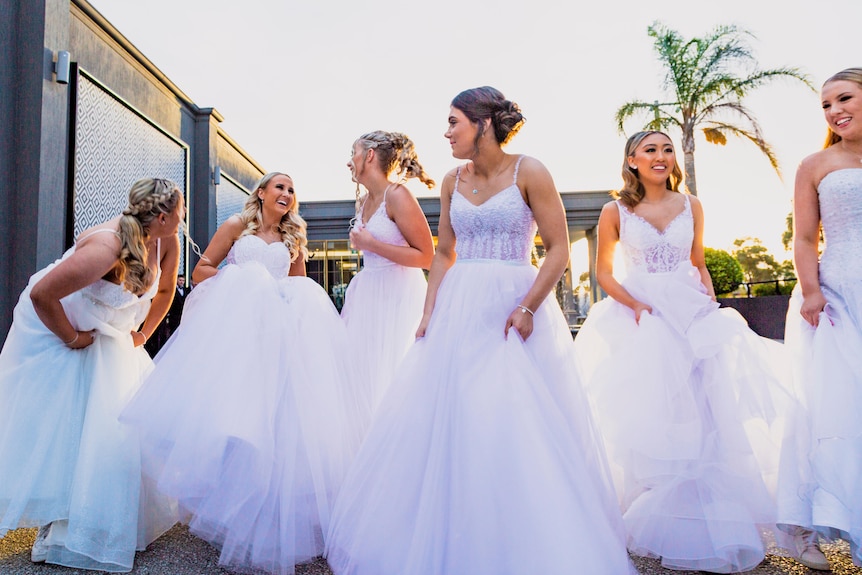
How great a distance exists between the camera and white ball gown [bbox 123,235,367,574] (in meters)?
2.25

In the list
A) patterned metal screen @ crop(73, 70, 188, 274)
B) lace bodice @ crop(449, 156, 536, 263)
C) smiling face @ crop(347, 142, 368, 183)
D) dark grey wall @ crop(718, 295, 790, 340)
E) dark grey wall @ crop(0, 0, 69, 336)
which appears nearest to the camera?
lace bodice @ crop(449, 156, 536, 263)

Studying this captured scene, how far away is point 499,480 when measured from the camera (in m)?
1.88

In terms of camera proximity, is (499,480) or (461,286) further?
(461,286)

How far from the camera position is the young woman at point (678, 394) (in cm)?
229

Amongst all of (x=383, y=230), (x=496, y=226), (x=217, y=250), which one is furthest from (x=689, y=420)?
(x=217, y=250)

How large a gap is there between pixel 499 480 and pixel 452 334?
607 millimetres

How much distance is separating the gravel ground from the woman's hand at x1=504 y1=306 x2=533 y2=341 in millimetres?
1079

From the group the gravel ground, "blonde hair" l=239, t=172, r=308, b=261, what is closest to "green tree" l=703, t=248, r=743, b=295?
the gravel ground

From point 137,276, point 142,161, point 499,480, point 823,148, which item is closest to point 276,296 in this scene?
point 137,276

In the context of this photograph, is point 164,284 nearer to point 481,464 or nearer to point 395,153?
point 395,153

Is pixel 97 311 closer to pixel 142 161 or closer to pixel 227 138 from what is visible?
pixel 142 161

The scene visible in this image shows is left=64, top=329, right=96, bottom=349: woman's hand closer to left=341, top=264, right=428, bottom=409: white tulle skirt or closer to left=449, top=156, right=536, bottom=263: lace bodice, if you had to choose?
left=341, top=264, right=428, bottom=409: white tulle skirt

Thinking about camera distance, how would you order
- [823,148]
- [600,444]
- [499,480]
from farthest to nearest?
[823,148] → [600,444] → [499,480]

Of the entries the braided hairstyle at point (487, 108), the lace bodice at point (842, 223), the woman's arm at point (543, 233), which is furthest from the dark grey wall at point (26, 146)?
the lace bodice at point (842, 223)
